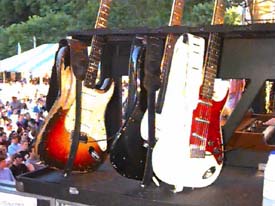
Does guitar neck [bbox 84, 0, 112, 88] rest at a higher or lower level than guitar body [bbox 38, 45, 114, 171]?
higher

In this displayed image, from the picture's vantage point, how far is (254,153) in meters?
1.15

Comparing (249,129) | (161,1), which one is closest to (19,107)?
(161,1)

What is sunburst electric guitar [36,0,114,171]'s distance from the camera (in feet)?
3.43

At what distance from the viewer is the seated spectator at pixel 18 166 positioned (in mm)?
3059

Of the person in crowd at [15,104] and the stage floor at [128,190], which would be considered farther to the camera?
the person in crowd at [15,104]

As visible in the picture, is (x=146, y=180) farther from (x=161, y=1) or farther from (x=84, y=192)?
(x=161, y=1)

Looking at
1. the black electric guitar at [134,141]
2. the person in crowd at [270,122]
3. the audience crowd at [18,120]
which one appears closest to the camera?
the black electric guitar at [134,141]

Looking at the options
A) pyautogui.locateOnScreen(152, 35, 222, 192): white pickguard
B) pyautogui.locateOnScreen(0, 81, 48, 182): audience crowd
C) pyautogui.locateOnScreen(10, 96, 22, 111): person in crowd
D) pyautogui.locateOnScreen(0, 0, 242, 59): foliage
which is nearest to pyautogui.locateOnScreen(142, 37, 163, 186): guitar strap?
pyautogui.locateOnScreen(152, 35, 222, 192): white pickguard

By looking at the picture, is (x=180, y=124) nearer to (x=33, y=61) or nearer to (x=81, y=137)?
(x=81, y=137)

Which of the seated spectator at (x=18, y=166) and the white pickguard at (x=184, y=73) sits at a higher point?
the white pickguard at (x=184, y=73)

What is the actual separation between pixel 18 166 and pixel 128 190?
2.41 metres

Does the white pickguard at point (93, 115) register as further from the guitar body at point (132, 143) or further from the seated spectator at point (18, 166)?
the seated spectator at point (18, 166)

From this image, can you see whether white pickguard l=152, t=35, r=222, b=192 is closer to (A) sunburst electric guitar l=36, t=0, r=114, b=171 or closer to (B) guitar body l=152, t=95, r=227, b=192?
(B) guitar body l=152, t=95, r=227, b=192

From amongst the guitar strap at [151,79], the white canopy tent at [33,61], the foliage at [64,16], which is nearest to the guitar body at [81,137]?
the guitar strap at [151,79]
